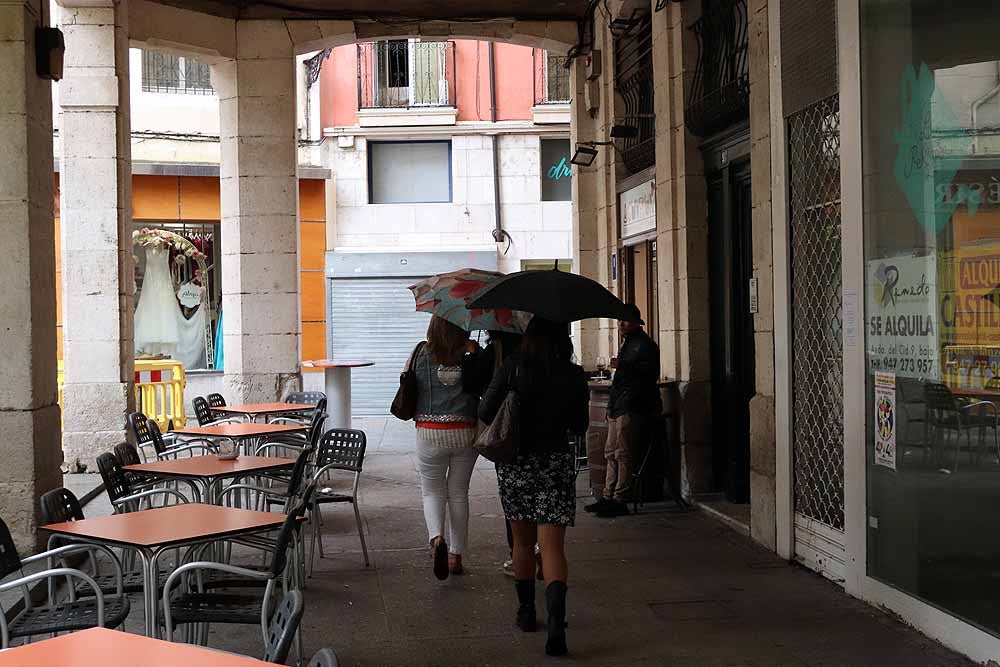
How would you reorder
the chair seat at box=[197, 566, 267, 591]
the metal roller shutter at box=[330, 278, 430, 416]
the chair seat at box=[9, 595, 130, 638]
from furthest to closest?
the metal roller shutter at box=[330, 278, 430, 416], the chair seat at box=[197, 566, 267, 591], the chair seat at box=[9, 595, 130, 638]

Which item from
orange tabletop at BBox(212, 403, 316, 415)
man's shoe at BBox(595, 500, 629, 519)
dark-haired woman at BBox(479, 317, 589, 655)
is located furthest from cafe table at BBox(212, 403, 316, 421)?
dark-haired woman at BBox(479, 317, 589, 655)

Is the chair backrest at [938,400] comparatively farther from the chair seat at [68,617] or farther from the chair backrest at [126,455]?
the chair backrest at [126,455]

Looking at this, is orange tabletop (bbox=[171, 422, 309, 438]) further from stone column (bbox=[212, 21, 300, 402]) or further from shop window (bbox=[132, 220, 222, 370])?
shop window (bbox=[132, 220, 222, 370])

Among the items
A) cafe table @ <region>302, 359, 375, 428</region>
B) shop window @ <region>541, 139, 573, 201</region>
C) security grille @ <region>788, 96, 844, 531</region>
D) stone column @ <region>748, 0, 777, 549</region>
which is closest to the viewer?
security grille @ <region>788, 96, 844, 531</region>

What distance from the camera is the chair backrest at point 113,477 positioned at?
621 cm

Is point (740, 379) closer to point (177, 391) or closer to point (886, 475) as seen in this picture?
point (886, 475)

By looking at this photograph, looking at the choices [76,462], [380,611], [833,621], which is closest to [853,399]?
[833,621]

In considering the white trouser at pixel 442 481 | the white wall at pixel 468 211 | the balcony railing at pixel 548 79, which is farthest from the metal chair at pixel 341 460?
the balcony railing at pixel 548 79

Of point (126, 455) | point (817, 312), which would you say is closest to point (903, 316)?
point (817, 312)

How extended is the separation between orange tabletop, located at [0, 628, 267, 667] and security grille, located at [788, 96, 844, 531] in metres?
4.50

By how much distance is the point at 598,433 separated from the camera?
997 centimetres

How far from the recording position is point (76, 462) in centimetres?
1184

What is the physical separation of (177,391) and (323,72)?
743cm

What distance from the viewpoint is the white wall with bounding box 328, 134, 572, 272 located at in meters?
20.2
